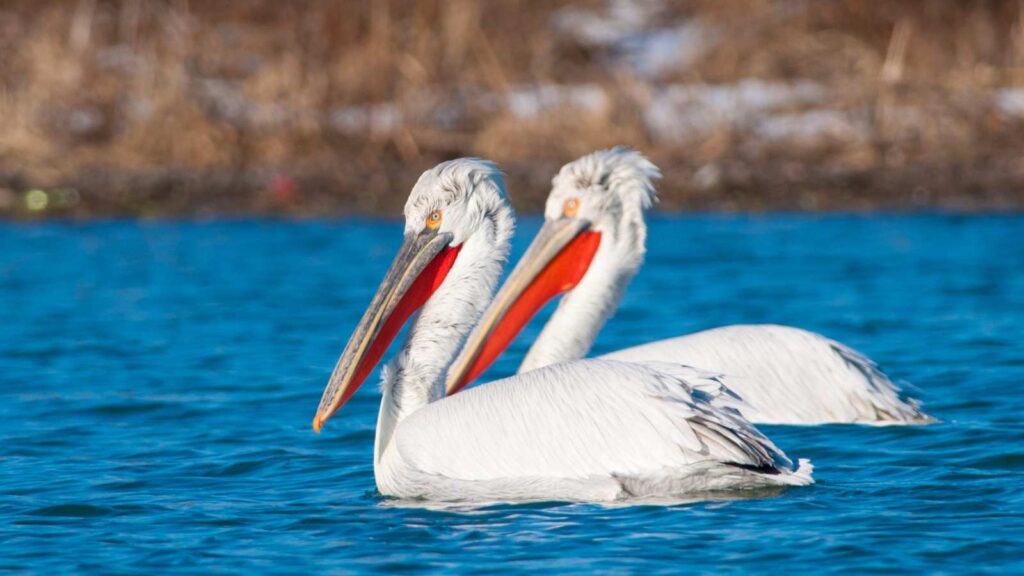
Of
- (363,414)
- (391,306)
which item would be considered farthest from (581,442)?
(363,414)

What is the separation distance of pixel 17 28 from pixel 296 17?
10.8ft

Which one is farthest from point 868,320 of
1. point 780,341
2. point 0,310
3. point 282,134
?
point 282,134

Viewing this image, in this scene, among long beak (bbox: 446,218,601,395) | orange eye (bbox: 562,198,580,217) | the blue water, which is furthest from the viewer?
orange eye (bbox: 562,198,580,217)

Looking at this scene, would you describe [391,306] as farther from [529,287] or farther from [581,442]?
[529,287]

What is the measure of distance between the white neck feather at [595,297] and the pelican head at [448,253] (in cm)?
92

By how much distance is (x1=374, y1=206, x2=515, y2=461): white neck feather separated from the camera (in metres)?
4.89

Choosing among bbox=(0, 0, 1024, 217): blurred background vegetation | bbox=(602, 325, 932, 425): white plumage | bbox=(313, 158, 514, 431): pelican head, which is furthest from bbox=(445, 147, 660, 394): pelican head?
bbox=(0, 0, 1024, 217): blurred background vegetation

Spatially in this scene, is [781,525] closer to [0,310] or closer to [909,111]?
[0,310]

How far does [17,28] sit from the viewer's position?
18594mm

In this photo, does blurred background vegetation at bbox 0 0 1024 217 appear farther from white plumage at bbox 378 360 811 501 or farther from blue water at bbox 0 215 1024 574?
white plumage at bbox 378 360 811 501

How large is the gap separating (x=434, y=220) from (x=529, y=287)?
1.21 meters

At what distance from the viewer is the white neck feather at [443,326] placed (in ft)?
16.0

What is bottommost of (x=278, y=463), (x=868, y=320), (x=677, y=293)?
(x=278, y=463)

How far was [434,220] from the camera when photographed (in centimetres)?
511
